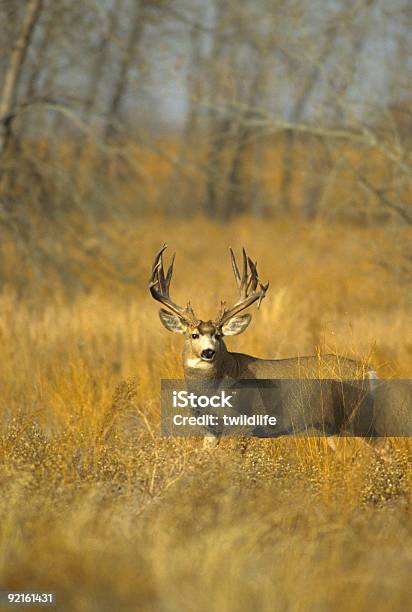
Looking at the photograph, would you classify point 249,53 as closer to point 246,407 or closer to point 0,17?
point 0,17

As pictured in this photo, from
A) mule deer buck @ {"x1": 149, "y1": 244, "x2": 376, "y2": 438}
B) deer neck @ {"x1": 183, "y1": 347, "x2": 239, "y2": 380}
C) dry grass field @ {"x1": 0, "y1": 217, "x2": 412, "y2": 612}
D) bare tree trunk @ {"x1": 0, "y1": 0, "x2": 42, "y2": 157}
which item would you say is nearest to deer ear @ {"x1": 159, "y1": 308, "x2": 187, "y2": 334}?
mule deer buck @ {"x1": 149, "y1": 244, "x2": 376, "y2": 438}

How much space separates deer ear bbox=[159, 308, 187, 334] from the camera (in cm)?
633

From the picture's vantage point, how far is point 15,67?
1223 cm

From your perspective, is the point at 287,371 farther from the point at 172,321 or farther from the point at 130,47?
the point at 130,47

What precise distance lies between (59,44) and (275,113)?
134 inches

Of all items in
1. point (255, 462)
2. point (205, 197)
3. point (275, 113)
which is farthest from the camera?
point (205, 197)

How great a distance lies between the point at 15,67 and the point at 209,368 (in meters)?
7.28

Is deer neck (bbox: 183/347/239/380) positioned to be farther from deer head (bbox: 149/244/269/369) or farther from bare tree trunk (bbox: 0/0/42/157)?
bare tree trunk (bbox: 0/0/42/157)

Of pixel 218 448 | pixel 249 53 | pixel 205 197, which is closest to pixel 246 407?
pixel 218 448

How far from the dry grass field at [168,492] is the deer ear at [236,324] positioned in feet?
2.43

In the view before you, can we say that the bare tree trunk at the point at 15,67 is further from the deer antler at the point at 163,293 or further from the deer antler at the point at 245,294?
the deer antler at the point at 245,294

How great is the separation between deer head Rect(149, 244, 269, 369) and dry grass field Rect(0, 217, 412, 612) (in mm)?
550

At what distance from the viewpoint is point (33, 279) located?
13.2m

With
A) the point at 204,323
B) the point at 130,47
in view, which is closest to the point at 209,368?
the point at 204,323
